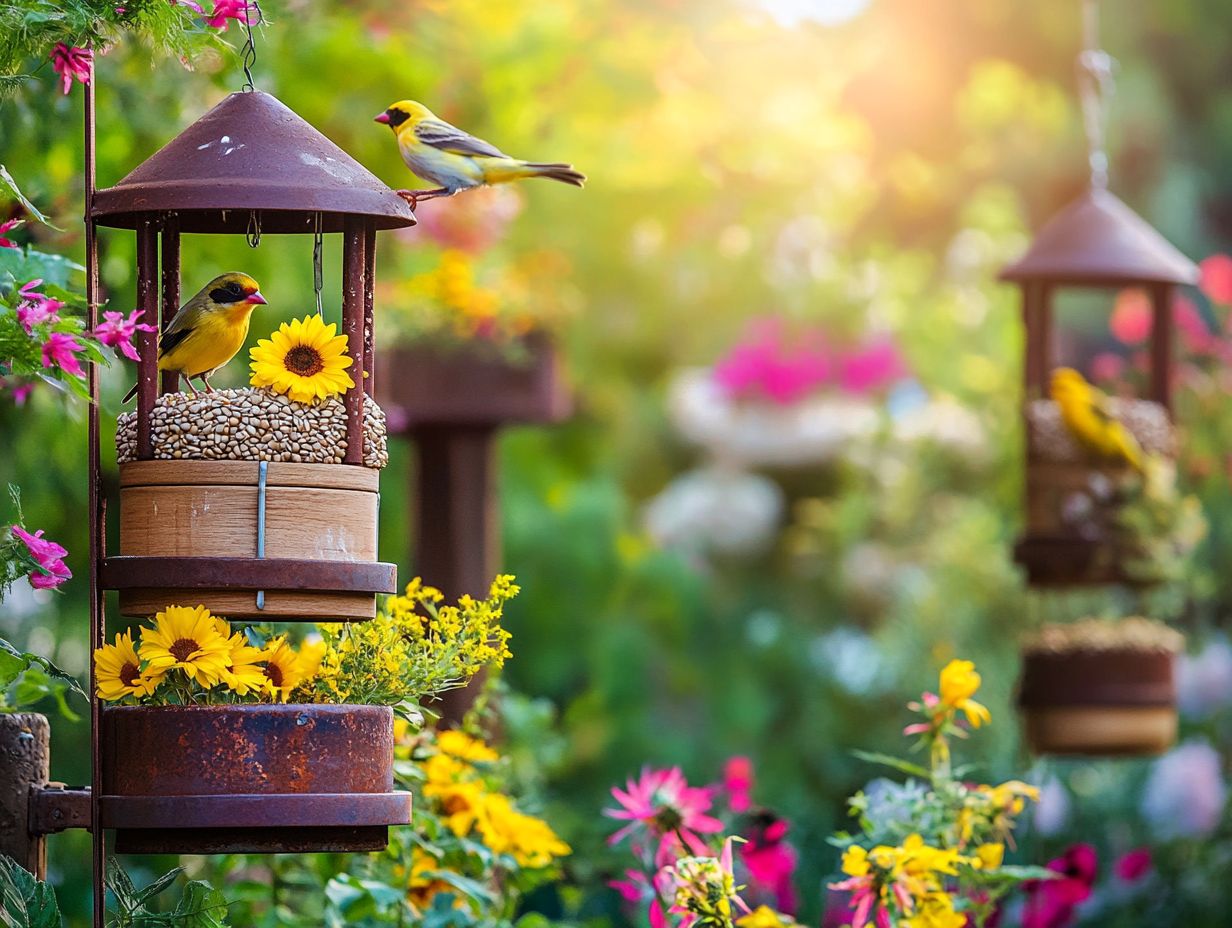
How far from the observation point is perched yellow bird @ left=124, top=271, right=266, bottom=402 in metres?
2.45

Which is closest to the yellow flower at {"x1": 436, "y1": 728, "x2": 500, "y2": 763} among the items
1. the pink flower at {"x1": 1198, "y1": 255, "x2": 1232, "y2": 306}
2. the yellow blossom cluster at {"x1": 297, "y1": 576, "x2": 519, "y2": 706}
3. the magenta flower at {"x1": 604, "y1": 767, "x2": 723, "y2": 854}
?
the magenta flower at {"x1": 604, "y1": 767, "x2": 723, "y2": 854}

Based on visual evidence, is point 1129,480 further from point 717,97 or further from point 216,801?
point 717,97

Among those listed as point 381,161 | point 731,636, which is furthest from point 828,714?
point 381,161

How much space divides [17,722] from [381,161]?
9.13ft

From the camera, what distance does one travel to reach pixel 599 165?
7.56m

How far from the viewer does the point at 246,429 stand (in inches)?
93.0

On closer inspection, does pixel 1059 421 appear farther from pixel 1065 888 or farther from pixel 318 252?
pixel 318 252

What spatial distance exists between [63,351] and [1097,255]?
9.99 feet

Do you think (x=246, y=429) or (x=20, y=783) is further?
(x=20, y=783)

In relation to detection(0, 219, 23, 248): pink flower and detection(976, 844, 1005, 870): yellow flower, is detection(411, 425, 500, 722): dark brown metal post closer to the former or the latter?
detection(976, 844, 1005, 870): yellow flower

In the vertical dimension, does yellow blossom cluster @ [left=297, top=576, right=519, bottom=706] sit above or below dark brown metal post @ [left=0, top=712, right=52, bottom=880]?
above

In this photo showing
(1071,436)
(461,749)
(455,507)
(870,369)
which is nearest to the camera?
(461,749)

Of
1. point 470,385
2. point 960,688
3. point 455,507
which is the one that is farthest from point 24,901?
point 455,507

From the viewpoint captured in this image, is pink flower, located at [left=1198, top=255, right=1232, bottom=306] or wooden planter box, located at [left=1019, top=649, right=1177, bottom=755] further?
pink flower, located at [left=1198, top=255, right=1232, bottom=306]
